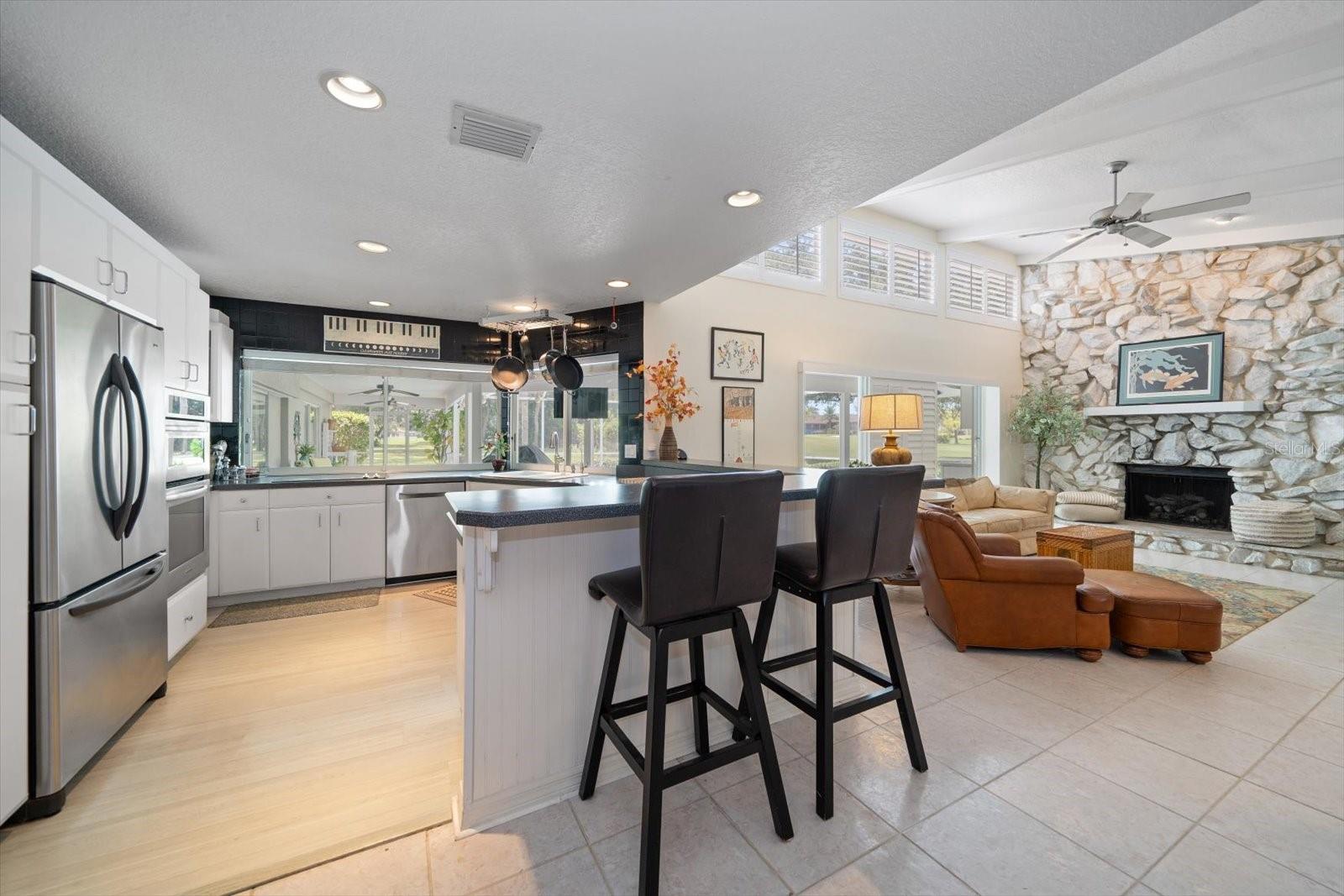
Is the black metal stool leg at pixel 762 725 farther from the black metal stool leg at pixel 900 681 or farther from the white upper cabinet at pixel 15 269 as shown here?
the white upper cabinet at pixel 15 269

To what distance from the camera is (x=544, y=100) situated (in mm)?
1655

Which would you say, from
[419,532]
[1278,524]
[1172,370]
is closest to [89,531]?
[419,532]

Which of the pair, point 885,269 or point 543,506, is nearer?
point 543,506

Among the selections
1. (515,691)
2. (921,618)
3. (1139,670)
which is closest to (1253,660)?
(1139,670)

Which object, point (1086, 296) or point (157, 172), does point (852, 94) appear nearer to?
point (157, 172)

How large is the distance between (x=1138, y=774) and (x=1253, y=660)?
183cm

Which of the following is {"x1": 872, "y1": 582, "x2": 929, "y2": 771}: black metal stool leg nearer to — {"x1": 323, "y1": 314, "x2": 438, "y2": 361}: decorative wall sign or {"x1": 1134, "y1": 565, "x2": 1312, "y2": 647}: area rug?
{"x1": 1134, "y1": 565, "x2": 1312, "y2": 647}: area rug

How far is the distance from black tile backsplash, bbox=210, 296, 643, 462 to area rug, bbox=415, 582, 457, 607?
176 cm

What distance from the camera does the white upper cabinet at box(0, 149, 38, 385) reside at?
5.20ft

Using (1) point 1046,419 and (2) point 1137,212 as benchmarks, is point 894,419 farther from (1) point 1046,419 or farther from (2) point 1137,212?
(1) point 1046,419

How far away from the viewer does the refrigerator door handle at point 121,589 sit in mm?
1900

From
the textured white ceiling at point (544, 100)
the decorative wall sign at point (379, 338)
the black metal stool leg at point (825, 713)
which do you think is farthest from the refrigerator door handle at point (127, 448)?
the black metal stool leg at point (825, 713)

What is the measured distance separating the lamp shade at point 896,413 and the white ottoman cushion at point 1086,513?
4.05 m

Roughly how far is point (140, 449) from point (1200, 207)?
637 centimetres
